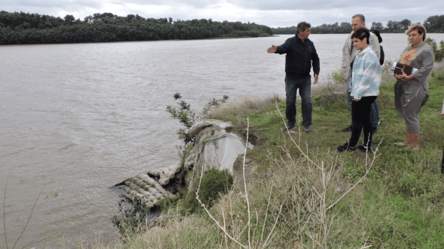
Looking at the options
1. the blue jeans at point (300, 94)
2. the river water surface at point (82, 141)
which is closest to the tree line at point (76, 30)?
the river water surface at point (82, 141)

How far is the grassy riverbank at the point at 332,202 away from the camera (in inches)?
120

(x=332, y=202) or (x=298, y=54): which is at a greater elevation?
(x=298, y=54)

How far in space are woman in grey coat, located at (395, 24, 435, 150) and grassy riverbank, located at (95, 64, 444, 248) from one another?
2.21 ft

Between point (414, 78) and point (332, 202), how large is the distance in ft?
9.59

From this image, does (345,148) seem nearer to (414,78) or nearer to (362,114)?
(362,114)

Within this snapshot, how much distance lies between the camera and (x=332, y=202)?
11.1ft

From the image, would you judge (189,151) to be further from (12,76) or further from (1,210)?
(12,76)

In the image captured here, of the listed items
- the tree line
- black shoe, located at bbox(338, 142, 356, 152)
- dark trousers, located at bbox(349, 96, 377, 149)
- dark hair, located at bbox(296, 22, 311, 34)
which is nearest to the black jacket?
dark hair, located at bbox(296, 22, 311, 34)

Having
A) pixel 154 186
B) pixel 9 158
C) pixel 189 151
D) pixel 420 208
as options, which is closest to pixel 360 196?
pixel 420 208

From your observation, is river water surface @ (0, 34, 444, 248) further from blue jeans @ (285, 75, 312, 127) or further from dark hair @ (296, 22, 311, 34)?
dark hair @ (296, 22, 311, 34)

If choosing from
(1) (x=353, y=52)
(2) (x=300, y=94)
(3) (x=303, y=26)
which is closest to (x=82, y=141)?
(2) (x=300, y=94)

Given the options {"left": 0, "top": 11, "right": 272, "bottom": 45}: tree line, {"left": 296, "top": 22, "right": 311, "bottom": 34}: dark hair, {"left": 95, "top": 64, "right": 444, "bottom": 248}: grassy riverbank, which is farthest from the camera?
{"left": 0, "top": 11, "right": 272, "bottom": 45}: tree line

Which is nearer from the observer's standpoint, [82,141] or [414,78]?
[414,78]

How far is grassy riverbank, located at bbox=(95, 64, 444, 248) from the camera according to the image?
304 centimetres
